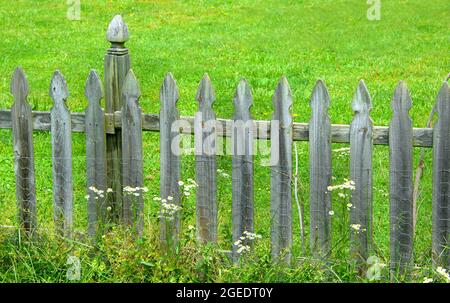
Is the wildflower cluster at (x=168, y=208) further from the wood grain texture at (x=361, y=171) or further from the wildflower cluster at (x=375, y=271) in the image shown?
the wildflower cluster at (x=375, y=271)

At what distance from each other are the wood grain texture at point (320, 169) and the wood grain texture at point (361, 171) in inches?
5.5

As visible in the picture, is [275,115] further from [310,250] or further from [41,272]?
[41,272]

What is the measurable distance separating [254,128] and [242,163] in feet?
0.73

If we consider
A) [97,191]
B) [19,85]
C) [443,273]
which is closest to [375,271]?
[443,273]

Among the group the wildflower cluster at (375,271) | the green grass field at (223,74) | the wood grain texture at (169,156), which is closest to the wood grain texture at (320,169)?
the green grass field at (223,74)

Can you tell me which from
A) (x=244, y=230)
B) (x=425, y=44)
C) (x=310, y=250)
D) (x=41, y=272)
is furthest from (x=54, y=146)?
(x=425, y=44)

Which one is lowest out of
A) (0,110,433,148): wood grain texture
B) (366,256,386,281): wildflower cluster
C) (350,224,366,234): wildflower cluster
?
(366,256,386,281): wildflower cluster

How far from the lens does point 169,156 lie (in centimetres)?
570

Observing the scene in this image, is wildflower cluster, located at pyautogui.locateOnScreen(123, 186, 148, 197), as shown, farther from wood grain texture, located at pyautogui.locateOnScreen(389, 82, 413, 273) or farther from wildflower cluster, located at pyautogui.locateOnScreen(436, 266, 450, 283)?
wildflower cluster, located at pyautogui.locateOnScreen(436, 266, 450, 283)

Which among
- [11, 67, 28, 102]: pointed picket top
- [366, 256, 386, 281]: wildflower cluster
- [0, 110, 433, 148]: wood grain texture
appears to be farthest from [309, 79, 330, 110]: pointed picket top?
[11, 67, 28, 102]: pointed picket top

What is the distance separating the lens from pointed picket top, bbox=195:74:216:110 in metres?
5.54

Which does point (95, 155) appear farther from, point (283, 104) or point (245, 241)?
point (283, 104)

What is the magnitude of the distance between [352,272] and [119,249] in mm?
1331

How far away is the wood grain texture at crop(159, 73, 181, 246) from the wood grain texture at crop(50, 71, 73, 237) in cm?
59
